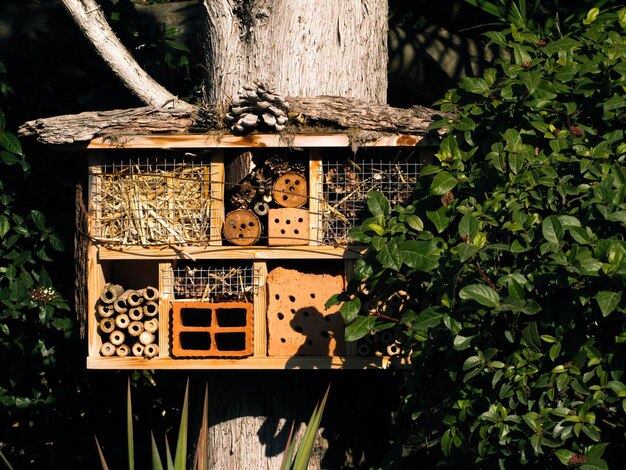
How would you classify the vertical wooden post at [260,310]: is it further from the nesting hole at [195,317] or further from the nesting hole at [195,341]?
the nesting hole at [195,341]

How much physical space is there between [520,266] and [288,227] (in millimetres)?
1054

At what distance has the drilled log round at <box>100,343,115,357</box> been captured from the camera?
4.01 metres

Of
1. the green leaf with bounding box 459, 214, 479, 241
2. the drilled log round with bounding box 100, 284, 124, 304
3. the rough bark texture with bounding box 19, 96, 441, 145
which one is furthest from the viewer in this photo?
the drilled log round with bounding box 100, 284, 124, 304

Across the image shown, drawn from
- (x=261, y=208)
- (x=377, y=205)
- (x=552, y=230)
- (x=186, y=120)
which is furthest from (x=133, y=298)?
(x=552, y=230)

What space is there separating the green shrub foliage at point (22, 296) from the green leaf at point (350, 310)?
180cm

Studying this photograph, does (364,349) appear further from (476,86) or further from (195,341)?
(476,86)

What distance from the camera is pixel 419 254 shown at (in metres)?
3.37

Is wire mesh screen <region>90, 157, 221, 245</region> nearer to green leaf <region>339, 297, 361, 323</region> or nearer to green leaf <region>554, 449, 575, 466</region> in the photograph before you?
green leaf <region>339, 297, 361, 323</region>

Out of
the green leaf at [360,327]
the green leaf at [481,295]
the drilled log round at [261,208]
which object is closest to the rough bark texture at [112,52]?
the drilled log round at [261,208]

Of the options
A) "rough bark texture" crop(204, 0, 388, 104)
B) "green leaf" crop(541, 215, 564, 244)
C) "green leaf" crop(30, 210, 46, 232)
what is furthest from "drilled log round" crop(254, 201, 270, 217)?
"green leaf" crop(541, 215, 564, 244)

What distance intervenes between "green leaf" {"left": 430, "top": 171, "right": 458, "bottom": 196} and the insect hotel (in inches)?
17.4

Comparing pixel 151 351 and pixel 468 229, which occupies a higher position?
pixel 468 229

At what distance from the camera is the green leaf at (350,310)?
139 inches

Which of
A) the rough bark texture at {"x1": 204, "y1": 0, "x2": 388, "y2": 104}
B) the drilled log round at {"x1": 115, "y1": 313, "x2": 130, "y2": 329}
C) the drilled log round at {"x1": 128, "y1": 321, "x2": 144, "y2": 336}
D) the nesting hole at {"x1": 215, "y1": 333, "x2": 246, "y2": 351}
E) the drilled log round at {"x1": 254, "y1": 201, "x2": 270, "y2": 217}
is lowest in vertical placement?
the nesting hole at {"x1": 215, "y1": 333, "x2": 246, "y2": 351}
